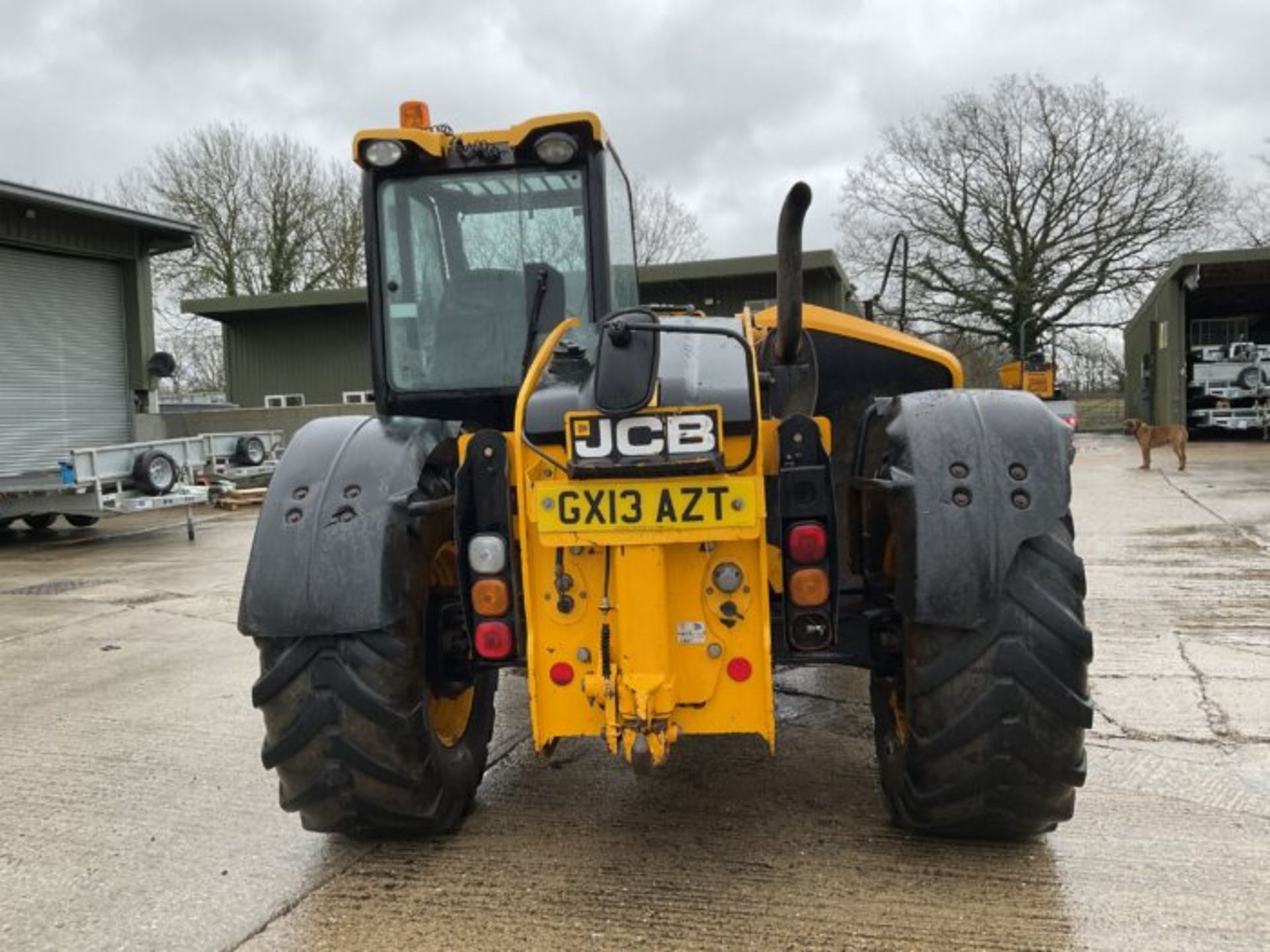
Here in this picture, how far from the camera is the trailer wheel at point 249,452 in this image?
1354 centimetres

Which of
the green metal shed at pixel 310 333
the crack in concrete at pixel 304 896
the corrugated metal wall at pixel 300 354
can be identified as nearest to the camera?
the crack in concrete at pixel 304 896

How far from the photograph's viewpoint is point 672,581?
2.65 m

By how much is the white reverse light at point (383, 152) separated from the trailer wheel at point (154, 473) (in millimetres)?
9095

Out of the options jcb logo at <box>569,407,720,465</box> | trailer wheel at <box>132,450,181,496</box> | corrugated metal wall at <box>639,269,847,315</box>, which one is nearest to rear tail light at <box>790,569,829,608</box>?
jcb logo at <box>569,407,720,465</box>

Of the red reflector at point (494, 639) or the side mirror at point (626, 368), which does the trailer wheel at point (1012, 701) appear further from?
the red reflector at point (494, 639)

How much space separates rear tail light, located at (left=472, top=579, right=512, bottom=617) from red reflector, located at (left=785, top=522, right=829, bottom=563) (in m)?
0.79

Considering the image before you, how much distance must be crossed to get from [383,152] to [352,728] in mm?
2013

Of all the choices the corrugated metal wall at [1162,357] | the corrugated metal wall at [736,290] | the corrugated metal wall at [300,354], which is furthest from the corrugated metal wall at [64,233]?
the corrugated metal wall at [1162,357]

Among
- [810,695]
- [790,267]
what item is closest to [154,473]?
[810,695]

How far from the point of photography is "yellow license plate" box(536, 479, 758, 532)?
8.22 feet

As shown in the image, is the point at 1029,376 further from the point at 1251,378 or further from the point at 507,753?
Result: the point at 1251,378

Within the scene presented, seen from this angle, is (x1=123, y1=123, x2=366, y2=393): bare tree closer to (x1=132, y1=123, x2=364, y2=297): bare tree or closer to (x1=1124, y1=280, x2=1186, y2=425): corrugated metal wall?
(x1=132, y1=123, x2=364, y2=297): bare tree

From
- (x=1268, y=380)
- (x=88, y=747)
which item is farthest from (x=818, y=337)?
(x=1268, y=380)

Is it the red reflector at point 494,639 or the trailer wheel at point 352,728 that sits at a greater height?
the red reflector at point 494,639
